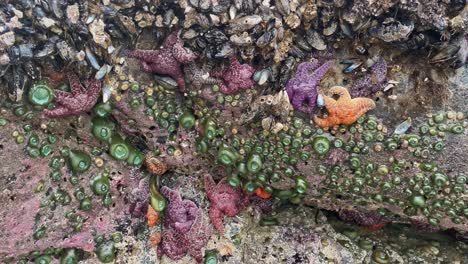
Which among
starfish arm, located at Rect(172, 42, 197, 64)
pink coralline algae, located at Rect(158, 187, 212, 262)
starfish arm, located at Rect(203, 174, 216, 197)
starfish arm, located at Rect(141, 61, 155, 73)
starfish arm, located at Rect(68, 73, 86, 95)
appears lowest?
pink coralline algae, located at Rect(158, 187, 212, 262)

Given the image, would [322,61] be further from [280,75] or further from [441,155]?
[441,155]

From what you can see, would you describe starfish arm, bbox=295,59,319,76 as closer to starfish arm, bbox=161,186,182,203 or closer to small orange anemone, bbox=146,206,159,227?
starfish arm, bbox=161,186,182,203

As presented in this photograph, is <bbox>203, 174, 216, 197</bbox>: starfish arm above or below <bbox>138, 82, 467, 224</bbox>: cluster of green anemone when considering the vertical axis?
below

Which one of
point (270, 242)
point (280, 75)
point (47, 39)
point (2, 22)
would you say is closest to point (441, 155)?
point (280, 75)

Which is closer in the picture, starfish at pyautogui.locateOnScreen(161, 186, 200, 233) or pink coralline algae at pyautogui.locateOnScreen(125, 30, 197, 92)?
pink coralline algae at pyautogui.locateOnScreen(125, 30, 197, 92)

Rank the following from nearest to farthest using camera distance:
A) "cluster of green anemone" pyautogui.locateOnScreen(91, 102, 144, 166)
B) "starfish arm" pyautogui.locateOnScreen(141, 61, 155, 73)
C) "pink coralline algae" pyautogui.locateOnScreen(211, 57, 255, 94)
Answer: "pink coralline algae" pyautogui.locateOnScreen(211, 57, 255, 94) → "starfish arm" pyautogui.locateOnScreen(141, 61, 155, 73) → "cluster of green anemone" pyautogui.locateOnScreen(91, 102, 144, 166)

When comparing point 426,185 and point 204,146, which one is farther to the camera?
point 204,146

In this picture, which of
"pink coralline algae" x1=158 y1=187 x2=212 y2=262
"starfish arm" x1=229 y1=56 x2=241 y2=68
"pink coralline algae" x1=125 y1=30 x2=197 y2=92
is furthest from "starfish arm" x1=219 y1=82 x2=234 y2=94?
"pink coralline algae" x1=158 y1=187 x2=212 y2=262

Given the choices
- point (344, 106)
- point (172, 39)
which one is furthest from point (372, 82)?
point (172, 39)
